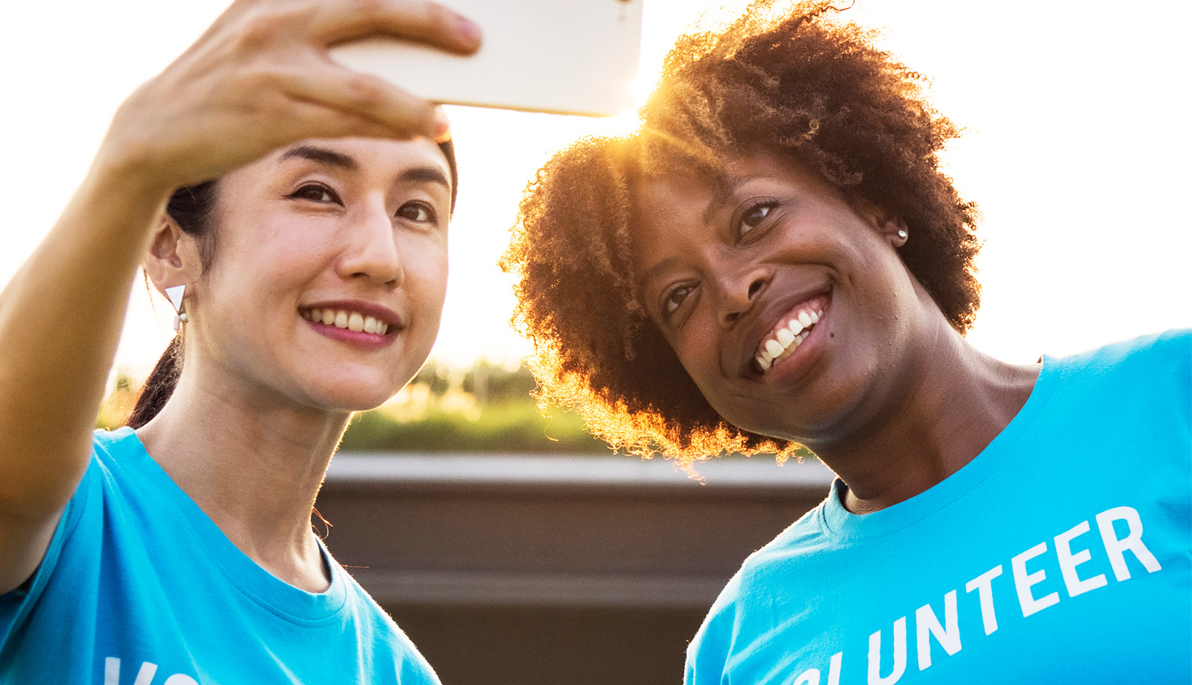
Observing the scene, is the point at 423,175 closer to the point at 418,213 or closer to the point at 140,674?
the point at 418,213

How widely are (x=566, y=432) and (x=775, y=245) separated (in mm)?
4921

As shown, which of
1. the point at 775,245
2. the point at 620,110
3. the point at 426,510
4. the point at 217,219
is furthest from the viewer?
the point at 426,510

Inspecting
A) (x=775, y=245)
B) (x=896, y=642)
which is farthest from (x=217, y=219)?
(x=896, y=642)

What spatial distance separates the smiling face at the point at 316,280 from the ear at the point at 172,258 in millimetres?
43

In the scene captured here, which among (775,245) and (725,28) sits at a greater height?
(725,28)

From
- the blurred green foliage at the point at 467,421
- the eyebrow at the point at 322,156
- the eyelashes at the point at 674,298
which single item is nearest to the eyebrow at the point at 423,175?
the eyebrow at the point at 322,156

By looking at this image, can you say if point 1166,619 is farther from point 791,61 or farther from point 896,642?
point 791,61

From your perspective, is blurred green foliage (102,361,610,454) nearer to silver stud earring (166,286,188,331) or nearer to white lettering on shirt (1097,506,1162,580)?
silver stud earring (166,286,188,331)

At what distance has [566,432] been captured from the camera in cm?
685

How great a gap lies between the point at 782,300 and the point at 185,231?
1297mm

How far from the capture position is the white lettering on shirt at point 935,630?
1.75 meters

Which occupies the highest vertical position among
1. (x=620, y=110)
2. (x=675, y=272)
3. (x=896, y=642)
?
(x=675, y=272)

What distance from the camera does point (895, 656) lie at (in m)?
1.83

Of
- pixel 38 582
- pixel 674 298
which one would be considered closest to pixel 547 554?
pixel 674 298
